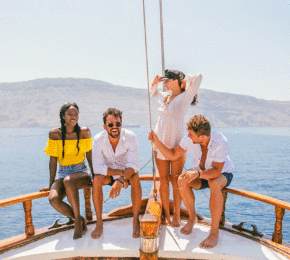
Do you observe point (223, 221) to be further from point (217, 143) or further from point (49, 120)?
point (49, 120)

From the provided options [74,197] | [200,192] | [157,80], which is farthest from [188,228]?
[200,192]

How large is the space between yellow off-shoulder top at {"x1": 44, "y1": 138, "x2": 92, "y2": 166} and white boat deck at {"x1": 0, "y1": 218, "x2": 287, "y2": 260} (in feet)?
2.50

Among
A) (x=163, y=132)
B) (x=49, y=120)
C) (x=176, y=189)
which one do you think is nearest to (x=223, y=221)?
(x=176, y=189)

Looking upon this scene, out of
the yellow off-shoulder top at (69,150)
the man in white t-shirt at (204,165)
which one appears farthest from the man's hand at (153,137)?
the yellow off-shoulder top at (69,150)

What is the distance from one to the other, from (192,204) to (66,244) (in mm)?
1273

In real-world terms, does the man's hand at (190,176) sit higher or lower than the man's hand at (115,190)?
higher

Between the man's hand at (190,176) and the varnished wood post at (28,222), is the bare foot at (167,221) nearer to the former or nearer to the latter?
the man's hand at (190,176)

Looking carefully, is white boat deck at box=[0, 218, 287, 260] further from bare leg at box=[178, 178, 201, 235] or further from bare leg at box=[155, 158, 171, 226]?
bare leg at box=[155, 158, 171, 226]

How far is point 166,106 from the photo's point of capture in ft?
10.1

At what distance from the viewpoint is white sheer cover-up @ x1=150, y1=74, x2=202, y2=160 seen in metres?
2.98

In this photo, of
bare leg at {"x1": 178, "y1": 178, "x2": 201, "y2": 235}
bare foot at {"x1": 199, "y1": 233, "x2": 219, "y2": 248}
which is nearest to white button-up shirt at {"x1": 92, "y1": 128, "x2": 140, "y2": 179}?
bare leg at {"x1": 178, "y1": 178, "x2": 201, "y2": 235}

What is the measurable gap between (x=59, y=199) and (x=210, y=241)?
1503 millimetres

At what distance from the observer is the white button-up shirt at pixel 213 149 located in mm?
2792

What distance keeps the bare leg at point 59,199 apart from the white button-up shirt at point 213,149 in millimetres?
1303
